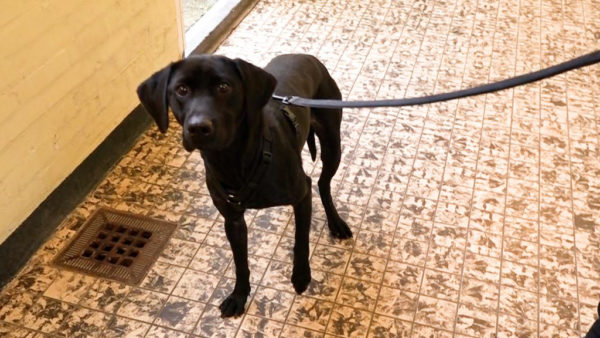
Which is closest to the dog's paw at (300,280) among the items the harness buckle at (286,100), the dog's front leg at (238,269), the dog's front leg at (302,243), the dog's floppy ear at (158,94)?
the dog's front leg at (302,243)

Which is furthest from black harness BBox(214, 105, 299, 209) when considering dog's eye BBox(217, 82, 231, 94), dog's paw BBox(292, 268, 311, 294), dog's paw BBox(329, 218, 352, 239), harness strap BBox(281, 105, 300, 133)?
dog's paw BBox(329, 218, 352, 239)

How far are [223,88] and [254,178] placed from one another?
12.1 inches

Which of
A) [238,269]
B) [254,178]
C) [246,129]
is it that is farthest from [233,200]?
[238,269]

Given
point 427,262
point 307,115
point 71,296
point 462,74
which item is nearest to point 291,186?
point 307,115

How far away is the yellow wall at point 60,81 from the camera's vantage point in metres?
2.14

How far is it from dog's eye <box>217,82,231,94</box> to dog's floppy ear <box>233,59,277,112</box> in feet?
0.17

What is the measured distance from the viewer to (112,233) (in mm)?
2447

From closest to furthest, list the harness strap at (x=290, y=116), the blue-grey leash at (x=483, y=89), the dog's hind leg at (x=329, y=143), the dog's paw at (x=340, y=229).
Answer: the blue-grey leash at (x=483, y=89), the harness strap at (x=290, y=116), the dog's hind leg at (x=329, y=143), the dog's paw at (x=340, y=229)

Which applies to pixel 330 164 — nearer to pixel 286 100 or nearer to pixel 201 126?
pixel 286 100

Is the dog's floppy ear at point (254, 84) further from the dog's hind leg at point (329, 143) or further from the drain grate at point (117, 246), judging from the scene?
the drain grate at point (117, 246)

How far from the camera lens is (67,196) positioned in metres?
2.52

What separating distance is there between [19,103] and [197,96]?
0.94 meters

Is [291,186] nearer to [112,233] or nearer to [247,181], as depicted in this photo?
[247,181]

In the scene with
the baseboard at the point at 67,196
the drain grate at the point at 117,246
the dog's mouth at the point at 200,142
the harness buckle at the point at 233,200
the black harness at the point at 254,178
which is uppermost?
the dog's mouth at the point at 200,142
